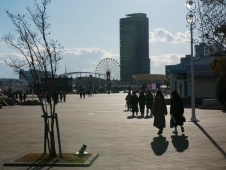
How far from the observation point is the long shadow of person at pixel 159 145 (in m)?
11.0

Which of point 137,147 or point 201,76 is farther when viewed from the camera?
point 201,76

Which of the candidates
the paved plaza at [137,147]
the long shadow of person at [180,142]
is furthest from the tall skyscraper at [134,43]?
the long shadow of person at [180,142]

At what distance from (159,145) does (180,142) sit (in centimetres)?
95

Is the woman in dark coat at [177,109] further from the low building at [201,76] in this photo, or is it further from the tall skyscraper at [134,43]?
the tall skyscraper at [134,43]

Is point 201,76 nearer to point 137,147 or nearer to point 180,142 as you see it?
point 180,142

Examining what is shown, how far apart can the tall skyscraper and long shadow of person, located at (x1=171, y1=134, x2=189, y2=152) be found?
159719 millimetres

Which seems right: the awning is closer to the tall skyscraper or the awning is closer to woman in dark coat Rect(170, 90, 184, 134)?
the tall skyscraper

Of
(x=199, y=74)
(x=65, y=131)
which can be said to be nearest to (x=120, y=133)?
(x=65, y=131)

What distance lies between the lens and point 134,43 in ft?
579

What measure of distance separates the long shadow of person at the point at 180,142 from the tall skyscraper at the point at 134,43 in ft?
524

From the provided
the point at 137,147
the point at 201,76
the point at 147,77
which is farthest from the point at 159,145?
the point at 147,77

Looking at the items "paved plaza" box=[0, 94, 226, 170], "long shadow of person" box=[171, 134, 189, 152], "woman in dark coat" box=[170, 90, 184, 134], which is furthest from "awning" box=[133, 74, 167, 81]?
"long shadow of person" box=[171, 134, 189, 152]

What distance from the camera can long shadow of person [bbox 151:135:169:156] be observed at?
11.0 meters

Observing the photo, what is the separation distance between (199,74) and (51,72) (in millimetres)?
37619
